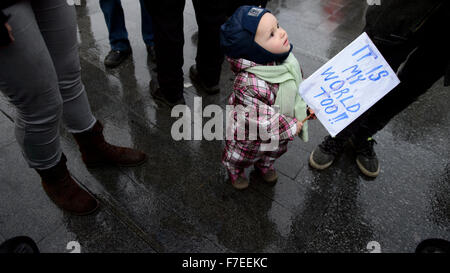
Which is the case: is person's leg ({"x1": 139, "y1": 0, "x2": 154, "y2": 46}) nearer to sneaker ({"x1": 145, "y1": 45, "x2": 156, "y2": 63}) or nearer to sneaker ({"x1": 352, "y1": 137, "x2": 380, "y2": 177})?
sneaker ({"x1": 145, "y1": 45, "x2": 156, "y2": 63})

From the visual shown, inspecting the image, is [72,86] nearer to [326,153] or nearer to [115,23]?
[115,23]

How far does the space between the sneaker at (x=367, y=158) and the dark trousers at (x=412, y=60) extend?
0.66 ft

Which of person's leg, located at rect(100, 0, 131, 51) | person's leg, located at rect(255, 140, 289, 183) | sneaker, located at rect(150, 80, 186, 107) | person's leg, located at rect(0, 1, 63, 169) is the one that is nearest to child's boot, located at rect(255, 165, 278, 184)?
person's leg, located at rect(255, 140, 289, 183)

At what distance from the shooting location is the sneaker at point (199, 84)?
306 centimetres

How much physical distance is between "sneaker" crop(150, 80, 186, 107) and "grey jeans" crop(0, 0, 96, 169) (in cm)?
104

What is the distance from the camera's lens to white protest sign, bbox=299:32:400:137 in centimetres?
147

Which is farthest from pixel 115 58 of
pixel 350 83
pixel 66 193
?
pixel 350 83

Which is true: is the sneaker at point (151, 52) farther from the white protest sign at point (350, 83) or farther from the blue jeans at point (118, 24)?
the white protest sign at point (350, 83)

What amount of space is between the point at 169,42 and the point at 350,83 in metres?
1.57

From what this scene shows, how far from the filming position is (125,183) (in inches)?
84.4

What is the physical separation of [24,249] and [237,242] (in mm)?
1192

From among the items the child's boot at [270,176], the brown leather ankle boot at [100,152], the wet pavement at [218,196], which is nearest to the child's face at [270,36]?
the child's boot at [270,176]
